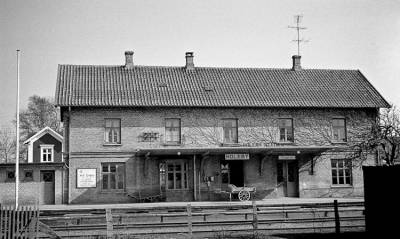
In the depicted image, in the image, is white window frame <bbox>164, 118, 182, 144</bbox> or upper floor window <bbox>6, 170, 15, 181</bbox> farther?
white window frame <bbox>164, 118, 182, 144</bbox>

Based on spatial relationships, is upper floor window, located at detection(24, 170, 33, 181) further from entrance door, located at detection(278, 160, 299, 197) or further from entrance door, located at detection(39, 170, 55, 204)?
entrance door, located at detection(278, 160, 299, 197)

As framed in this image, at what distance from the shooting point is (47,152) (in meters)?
49.4

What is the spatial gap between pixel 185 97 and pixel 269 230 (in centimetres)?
1642

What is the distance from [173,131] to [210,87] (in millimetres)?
4129

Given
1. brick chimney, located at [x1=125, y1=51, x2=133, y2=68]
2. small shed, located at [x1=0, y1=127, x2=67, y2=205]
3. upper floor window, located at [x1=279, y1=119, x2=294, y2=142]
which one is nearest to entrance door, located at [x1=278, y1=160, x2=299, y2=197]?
upper floor window, located at [x1=279, y1=119, x2=294, y2=142]

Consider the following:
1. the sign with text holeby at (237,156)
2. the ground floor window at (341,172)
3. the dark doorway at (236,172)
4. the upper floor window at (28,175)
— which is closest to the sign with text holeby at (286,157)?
the sign with text holeby at (237,156)

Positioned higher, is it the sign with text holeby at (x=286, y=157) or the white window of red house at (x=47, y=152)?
the white window of red house at (x=47, y=152)

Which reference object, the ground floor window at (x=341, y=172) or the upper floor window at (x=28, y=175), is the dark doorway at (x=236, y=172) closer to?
the ground floor window at (x=341, y=172)

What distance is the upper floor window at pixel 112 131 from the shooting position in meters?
30.1

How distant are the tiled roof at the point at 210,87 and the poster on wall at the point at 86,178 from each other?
3.83 m

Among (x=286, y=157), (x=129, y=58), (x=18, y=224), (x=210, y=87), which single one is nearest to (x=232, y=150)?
(x=286, y=157)

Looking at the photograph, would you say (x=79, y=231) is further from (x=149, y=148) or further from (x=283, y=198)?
(x=283, y=198)

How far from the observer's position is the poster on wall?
29344 mm

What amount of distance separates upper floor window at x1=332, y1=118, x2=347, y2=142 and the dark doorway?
649 centimetres
